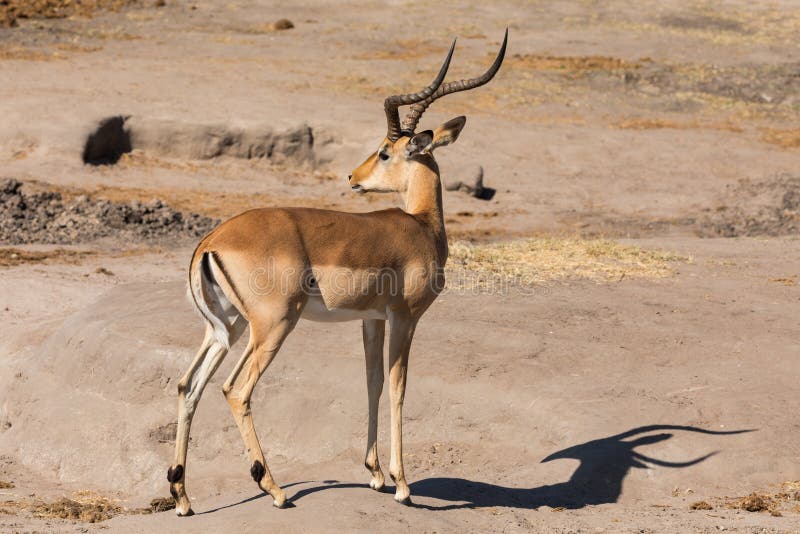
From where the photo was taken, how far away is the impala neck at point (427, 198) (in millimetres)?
8047

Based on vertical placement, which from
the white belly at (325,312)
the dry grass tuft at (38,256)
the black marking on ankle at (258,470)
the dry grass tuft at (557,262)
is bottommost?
the dry grass tuft at (38,256)

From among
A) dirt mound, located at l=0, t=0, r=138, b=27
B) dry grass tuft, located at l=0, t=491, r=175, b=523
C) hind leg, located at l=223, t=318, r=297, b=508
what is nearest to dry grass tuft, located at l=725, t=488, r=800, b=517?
hind leg, located at l=223, t=318, r=297, b=508

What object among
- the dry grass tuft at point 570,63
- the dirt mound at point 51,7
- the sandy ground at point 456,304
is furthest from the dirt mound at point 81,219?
the dirt mound at point 51,7

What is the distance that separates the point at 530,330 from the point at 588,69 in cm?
1783

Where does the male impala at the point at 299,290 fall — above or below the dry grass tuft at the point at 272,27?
above

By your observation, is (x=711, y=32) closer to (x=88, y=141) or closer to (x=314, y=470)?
(x=88, y=141)

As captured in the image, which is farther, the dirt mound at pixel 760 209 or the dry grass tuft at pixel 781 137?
the dry grass tuft at pixel 781 137

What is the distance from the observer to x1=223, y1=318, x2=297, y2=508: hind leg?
6.73 meters

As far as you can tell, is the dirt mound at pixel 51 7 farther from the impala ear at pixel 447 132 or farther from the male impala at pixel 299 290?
the male impala at pixel 299 290

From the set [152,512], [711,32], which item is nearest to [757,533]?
[152,512]

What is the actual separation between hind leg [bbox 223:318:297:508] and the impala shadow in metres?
0.32

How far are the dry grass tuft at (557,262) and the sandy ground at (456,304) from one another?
263 mm

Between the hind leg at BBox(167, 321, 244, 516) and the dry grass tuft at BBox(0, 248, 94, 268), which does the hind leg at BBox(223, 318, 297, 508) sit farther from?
the dry grass tuft at BBox(0, 248, 94, 268)

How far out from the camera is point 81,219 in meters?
16.9
